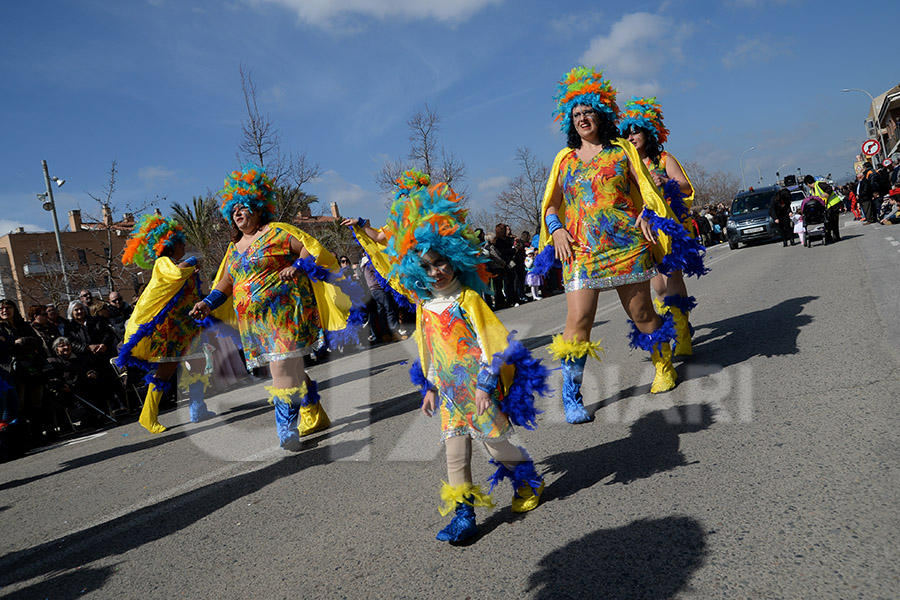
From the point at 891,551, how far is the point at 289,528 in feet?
8.92

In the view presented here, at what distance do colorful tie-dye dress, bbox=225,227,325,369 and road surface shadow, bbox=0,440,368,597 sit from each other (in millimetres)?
888

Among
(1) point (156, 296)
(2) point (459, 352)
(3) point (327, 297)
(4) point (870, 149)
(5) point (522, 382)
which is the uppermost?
(4) point (870, 149)

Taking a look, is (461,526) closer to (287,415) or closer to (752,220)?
(287,415)

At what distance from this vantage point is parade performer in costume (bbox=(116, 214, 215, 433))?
6457 mm

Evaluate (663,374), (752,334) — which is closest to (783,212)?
(752,334)

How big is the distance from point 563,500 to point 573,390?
131 centimetres

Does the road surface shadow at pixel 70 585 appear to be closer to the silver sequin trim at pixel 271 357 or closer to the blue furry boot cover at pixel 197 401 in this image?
the silver sequin trim at pixel 271 357

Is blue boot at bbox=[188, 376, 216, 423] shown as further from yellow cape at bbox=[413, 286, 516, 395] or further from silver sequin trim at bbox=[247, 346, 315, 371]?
yellow cape at bbox=[413, 286, 516, 395]

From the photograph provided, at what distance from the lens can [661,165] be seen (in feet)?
19.1

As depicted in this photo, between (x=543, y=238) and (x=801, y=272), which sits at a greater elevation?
(x=543, y=238)

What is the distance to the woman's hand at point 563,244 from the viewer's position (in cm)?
458

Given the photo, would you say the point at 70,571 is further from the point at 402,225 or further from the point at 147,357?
the point at 147,357

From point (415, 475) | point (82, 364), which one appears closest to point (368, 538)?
point (415, 475)

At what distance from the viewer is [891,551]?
91.9 inches
